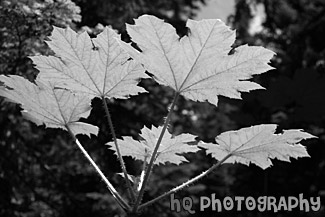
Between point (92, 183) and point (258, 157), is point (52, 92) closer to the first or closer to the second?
point (258, 157)

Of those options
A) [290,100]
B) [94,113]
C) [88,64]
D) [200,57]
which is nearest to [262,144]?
[200,57]

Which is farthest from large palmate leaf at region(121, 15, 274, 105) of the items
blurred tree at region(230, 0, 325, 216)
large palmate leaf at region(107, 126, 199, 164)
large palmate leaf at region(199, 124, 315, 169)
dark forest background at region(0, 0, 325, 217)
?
blurred tree at region(230, 0, 325, 216)

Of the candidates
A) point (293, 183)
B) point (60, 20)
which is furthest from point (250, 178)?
point (60, 20)

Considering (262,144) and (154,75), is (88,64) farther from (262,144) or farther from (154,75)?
(262,144)

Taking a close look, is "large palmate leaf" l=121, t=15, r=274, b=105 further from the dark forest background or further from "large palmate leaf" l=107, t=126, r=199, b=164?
the dark forest background

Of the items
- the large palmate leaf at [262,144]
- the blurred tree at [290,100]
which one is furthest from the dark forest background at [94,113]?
the large palmate leaf at [262,144]

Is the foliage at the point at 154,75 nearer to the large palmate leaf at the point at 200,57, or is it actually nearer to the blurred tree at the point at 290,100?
the large palmate leaf at the point at 200,57
